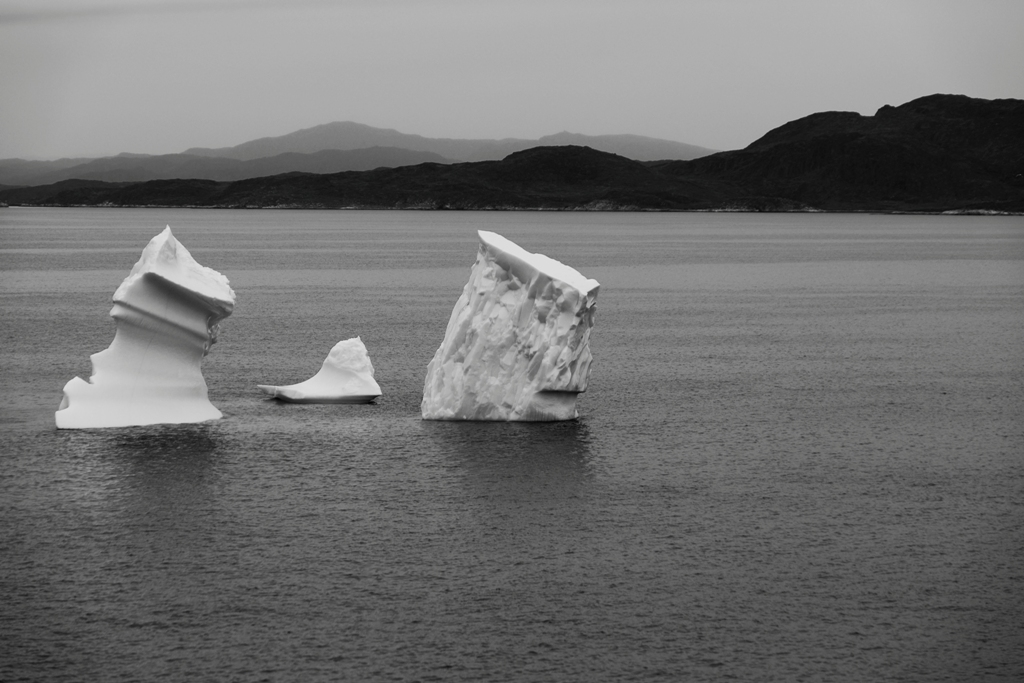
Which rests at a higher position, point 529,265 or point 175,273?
point 529,265

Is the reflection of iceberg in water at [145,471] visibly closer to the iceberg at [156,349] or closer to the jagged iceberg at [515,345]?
the iceberg at [156,349]

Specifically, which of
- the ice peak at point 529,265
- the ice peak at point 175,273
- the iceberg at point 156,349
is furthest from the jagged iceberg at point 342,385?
the ice peak at point 529,265

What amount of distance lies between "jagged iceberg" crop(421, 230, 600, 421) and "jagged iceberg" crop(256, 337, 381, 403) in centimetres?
235

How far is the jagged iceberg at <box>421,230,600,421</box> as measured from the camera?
25578 mm

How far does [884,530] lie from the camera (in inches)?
743

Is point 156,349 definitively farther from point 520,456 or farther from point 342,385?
point 520,456

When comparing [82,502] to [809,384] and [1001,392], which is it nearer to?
[809,384]

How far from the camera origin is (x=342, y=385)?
2880cm

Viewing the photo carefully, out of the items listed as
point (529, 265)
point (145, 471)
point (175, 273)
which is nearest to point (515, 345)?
point (529, 265)

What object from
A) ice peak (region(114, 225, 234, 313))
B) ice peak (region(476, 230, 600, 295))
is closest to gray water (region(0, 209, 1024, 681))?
ice peak (region(114, 225, 234, 313))

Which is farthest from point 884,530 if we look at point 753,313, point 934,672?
point 753,313

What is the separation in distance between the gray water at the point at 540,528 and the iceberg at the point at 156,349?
66 centimetres

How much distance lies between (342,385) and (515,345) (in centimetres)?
506

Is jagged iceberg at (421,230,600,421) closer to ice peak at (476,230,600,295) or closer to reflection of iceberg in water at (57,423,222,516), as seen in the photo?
ice peak at (476,230,600,295)
